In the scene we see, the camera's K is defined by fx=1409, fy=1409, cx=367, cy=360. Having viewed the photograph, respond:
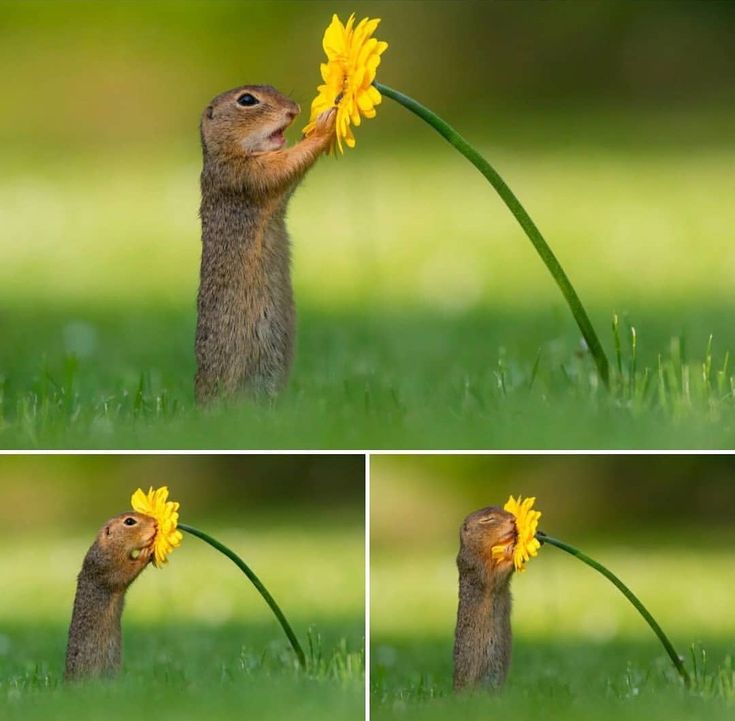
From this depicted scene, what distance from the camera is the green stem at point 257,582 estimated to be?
8.25 ft

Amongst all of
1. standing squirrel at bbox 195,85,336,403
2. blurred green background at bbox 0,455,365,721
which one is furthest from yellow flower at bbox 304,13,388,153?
blurred green background at bbox 0,455,365,721

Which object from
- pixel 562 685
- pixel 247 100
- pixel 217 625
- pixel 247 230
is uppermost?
pixel 247 100

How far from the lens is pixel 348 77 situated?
7.74ft

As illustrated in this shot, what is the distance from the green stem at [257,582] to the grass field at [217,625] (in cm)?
1

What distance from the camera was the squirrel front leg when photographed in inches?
91.4

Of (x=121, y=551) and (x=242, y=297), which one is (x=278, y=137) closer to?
(x=242, y=297)

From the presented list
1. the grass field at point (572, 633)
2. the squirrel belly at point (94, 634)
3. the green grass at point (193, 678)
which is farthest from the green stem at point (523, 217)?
the squirrel belly at point (94, 634)

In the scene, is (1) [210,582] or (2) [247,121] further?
(1) [210,582]

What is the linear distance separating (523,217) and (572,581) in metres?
0.66

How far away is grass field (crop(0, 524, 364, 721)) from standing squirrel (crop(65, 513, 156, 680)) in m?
0.03

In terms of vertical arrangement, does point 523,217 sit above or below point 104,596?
above

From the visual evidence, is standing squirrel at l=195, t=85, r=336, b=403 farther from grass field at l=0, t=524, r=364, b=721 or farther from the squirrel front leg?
grass field at l=0, t=524, r=364, b=721

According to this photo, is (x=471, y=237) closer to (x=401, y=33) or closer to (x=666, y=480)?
(x=401, y=33)

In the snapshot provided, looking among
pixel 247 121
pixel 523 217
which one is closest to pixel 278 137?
pixel 247 121
